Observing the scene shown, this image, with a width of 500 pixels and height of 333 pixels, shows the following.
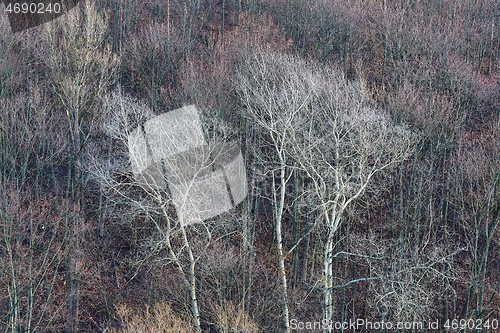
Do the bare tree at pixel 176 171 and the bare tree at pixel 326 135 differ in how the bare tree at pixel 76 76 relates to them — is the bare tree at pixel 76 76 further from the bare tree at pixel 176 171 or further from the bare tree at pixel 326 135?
the bare tree at pixel 326 135

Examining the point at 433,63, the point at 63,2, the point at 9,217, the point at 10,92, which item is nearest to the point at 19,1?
the point at 63,2

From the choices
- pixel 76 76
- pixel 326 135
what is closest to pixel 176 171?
pixel 326 135

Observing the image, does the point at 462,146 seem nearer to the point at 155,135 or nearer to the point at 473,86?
the point at 473,86

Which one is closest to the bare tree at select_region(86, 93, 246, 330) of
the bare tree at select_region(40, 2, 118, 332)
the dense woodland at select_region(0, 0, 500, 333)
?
the dense woodland at select_region(0, 0, 500, 333)

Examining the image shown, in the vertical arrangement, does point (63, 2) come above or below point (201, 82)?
above

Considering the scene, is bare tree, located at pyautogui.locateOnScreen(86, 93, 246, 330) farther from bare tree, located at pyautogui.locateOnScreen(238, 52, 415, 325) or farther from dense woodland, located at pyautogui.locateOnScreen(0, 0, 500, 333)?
bare tree, located at pyautogui.locateOnScreen(238, 52, 415, 325)

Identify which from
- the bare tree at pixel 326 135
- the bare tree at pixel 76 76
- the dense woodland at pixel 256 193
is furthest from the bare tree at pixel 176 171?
the bare tree at pixel 326 135
